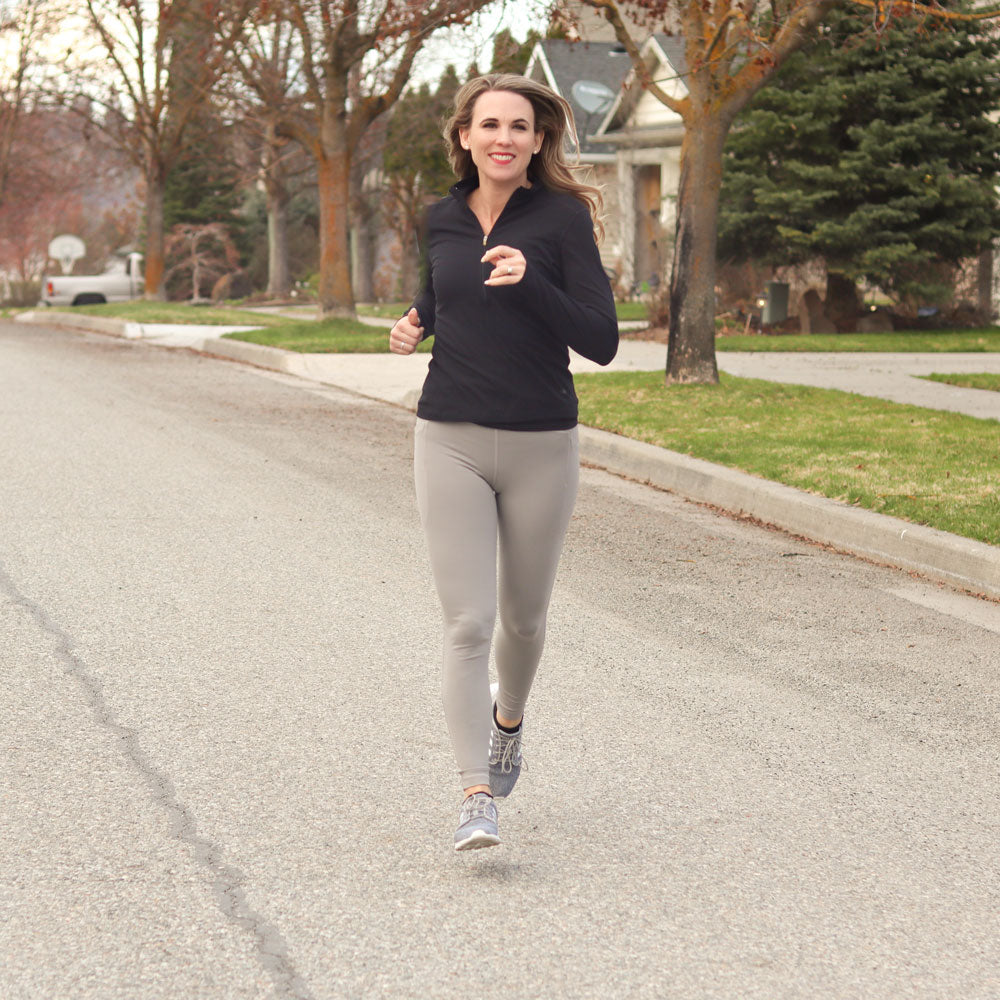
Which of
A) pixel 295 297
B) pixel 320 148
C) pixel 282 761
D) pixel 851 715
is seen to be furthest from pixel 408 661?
pixel 295 297

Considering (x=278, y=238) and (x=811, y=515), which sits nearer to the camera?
(x=811, y=515)

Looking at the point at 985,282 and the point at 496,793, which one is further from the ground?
the point at 985,282

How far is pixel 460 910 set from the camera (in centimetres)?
363

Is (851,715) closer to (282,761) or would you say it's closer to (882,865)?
(882,865)

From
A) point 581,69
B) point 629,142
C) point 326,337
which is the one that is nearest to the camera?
point 326,337

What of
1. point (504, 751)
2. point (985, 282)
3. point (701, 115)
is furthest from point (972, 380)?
point (504, 751)

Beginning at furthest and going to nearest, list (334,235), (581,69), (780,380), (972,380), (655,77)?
1. (581,69)
2. (655,77)
3. (334,235)
4. (780,380)
5. (972,380)

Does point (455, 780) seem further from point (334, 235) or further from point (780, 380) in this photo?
point (334, 235)

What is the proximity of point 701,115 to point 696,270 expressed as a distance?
1.49 meters

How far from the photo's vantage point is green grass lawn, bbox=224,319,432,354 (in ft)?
69.4

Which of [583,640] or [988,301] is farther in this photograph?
[988,301]

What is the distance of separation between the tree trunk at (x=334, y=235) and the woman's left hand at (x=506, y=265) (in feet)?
70.6

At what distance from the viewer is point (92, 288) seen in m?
44.4

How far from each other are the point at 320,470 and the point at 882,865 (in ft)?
24.1
